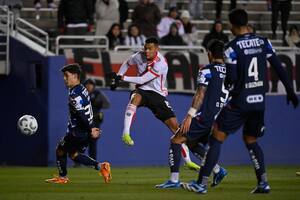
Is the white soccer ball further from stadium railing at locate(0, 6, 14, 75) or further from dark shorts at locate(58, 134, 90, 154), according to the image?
stadium railing at locate(0, 6, 14, 75)

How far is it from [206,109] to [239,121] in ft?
6.44

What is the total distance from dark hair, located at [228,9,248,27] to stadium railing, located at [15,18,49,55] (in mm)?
12237

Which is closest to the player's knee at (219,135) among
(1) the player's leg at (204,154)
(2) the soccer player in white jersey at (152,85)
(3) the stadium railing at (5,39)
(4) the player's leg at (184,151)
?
(1) the player's leg at (204,154)

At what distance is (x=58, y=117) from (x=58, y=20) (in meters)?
2.77

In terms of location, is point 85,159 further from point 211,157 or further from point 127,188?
point 211,157

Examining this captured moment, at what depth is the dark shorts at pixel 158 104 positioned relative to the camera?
60.6ft

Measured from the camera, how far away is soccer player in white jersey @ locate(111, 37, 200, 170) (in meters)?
18.2

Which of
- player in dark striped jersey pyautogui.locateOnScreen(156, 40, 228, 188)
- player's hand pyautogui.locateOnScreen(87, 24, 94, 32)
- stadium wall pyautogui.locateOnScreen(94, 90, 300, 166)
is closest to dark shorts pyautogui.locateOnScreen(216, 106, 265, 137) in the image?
player in dark striped jersey pyautogui.locateOnScreen(156, 40, 228, 188)

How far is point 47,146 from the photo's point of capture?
83.1 ft

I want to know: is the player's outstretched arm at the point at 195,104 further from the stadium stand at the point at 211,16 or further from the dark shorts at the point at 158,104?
the stadium stand at the point at 211,16

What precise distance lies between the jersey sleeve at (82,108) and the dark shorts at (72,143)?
0.36 m

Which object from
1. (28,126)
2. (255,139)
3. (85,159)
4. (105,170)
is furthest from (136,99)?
(255,139)

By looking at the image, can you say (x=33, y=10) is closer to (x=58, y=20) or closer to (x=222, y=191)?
(x=58, y=20)

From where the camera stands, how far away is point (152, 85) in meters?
18.8
